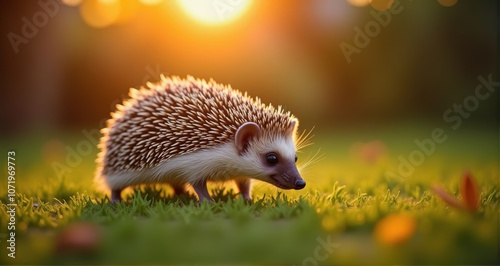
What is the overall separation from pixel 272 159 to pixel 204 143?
83 centimetres

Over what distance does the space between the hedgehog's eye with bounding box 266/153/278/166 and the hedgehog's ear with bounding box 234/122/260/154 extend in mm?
287

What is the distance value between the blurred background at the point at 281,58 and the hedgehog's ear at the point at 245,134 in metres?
4.59

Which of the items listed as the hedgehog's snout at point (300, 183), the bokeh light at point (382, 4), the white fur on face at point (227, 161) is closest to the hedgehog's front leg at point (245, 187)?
the white fur on face at point (227, 161)

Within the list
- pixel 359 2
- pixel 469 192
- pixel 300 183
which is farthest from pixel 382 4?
pixel 469 192

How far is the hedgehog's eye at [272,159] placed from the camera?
18.4 feet

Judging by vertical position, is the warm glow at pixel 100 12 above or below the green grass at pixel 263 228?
above

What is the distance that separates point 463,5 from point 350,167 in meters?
4.14

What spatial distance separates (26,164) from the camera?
33.5 ft

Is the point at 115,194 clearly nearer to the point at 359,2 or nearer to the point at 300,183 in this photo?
the point at 300,183

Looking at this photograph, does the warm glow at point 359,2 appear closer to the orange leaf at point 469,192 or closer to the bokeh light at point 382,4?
the bokeh light at point 382,4

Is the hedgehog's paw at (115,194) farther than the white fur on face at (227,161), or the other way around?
the hedgehog's paw at (115,194)

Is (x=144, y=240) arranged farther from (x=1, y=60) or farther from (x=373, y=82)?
(x=373, y=82)

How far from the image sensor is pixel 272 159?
5.63m

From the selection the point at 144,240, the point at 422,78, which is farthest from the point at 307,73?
the point at 144,240
